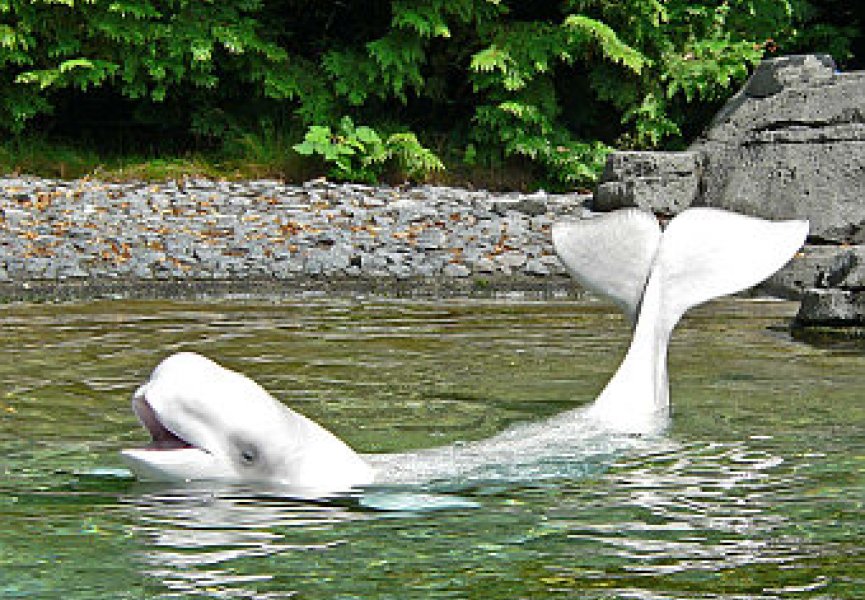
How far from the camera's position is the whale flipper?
24.3ft

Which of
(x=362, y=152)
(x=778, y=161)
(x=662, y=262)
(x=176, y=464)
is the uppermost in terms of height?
(x=362, y=152)

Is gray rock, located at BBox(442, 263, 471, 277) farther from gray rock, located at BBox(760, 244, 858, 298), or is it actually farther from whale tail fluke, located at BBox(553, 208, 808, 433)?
whale tail fluke, located at BBox(553, 208, 808, 433)

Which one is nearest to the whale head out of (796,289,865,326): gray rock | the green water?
the green water

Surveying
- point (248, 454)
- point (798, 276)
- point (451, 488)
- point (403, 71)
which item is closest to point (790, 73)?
point (798, 276)

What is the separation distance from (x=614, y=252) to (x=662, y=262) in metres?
0.25

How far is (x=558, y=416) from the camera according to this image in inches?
266

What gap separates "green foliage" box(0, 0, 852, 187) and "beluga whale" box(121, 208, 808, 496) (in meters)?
10.5

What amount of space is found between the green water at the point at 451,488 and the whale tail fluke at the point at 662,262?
1.27 feet

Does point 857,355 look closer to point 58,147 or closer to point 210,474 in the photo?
point 210,474

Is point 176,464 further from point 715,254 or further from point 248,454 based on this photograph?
point 715,254

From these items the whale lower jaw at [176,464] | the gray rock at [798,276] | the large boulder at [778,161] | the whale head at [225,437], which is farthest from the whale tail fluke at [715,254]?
the large boulder at [778,161]

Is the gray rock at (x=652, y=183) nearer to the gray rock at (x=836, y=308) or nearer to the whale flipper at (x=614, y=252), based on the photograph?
the gray rock at (x=836, y=308)

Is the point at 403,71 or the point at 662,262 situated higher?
the point at 403,71

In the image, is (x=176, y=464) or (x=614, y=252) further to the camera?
(x=614, y=252)
